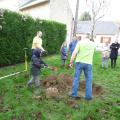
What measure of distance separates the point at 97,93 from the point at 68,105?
2.13m

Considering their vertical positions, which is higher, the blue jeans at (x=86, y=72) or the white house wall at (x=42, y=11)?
the white house wall at (x=42, y=11)

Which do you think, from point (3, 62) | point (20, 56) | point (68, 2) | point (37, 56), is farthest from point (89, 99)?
point (68, 2)

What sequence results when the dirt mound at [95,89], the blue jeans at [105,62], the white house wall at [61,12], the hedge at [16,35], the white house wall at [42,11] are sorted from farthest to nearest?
the white house wall at [61,12]
the white house wall at [42,11]
the blue jeans at [105,62]
the hedge at [16,35]
the dirt mound at [95,89]

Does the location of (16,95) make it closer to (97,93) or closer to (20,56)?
(97,93)

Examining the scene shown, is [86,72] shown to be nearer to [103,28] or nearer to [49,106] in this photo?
[49,106]

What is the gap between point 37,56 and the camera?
9.63m

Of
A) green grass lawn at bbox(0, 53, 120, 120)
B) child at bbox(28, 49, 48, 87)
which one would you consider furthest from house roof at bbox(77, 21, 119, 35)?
green grass lawn at bbox(0, 53, 120, 120)

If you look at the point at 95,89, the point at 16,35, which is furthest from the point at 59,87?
the point at 16,35

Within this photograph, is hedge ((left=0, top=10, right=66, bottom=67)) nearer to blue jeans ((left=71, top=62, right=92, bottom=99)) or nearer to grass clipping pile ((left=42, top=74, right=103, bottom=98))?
grass clipping pile ((left=42, top=74, right=103, bottom=98))

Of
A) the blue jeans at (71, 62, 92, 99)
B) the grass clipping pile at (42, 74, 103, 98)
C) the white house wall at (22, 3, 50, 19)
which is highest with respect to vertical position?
the white house wall at (22, 3, 50, 19)

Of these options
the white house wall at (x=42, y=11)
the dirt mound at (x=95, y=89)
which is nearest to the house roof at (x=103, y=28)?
the white house wall at (x=42, y=11)

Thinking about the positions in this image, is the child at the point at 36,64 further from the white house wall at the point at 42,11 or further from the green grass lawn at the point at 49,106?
the white house wall at the point at 42,11

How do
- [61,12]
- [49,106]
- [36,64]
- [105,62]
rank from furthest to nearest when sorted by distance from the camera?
[61,12] → [105,62] → [36,64] → [49,106]

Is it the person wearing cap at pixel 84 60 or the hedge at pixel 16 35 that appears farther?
the hedge at pixel 16 35
